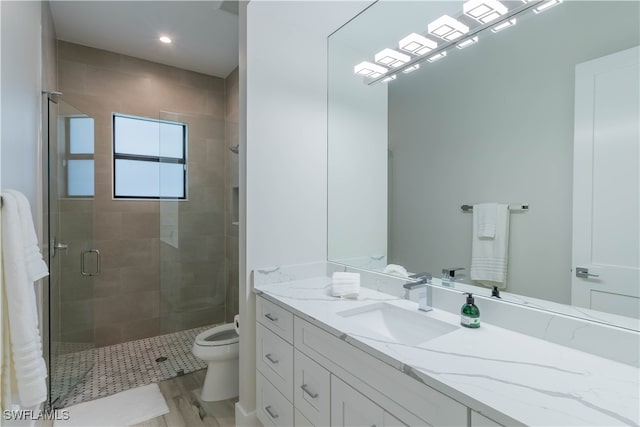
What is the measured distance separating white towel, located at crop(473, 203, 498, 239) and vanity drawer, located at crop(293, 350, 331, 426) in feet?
2.94

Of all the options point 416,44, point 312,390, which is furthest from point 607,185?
point 312,390

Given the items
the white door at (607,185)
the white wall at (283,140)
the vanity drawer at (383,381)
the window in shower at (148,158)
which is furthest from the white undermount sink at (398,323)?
the window in shower at (148,158)

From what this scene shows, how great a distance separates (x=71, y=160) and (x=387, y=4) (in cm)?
245

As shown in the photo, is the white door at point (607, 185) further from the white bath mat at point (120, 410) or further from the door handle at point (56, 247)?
the door handle at point (56, 247)

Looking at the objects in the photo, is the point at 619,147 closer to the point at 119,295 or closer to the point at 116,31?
the point at 116,31

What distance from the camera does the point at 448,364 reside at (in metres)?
0.90

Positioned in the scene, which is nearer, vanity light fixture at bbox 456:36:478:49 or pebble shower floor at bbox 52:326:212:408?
vanity light fixture at bbox 456:36:478:49

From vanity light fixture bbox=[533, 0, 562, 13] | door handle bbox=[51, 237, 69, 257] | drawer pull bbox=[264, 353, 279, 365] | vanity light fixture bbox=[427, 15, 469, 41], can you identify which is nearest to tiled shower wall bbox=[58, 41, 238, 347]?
door handle bbox=[51, 237, 69, 257]

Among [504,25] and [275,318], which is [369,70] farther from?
[275,318]

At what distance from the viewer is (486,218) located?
137cm

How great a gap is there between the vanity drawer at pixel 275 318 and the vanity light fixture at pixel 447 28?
1509mm

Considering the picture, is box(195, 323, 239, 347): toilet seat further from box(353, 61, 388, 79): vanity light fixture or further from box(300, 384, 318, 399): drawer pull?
box(353, 61, 388, 79): vanity light fixture

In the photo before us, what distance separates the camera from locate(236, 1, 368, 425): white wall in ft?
5.81

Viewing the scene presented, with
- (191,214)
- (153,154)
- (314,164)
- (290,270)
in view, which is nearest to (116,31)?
(153,154)
